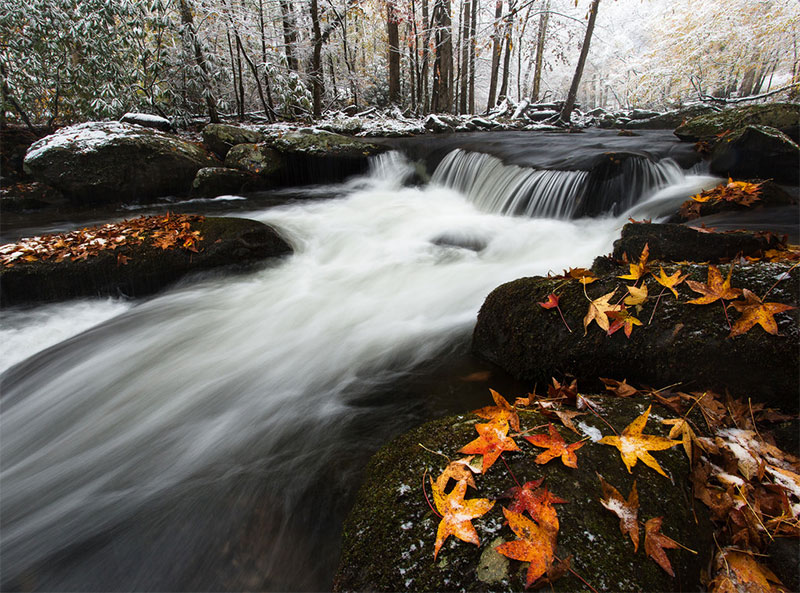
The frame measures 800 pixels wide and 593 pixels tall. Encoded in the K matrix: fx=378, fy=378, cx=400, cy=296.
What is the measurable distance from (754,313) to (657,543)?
1.36 m

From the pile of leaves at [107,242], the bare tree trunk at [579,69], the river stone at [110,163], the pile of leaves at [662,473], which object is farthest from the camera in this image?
the bare tree trunk at [579,69]

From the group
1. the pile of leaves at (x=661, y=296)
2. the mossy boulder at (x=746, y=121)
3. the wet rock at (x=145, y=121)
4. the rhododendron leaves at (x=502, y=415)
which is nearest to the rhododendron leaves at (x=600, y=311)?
the pile of leaves at (x=661, y=296)

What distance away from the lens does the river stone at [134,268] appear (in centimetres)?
443

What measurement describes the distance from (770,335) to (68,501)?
410cm

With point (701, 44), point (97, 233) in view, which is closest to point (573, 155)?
point (97, 233)

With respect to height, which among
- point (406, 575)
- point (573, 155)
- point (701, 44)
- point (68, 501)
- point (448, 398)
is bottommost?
point (68, 501)

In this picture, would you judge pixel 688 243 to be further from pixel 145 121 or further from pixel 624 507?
pixel 145 121

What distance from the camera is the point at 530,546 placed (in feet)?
3.88

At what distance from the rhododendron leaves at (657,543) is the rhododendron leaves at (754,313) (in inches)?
45.9

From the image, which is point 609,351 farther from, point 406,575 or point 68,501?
point 68,501

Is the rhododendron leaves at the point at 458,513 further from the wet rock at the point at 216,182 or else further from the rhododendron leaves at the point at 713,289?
the wet rock at the point at 216,182

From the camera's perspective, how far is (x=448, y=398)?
2.90 metres

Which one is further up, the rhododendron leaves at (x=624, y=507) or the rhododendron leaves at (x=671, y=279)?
the rhododendron leaves at (x=671, y=279)

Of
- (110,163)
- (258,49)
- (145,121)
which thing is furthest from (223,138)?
(258,49)
